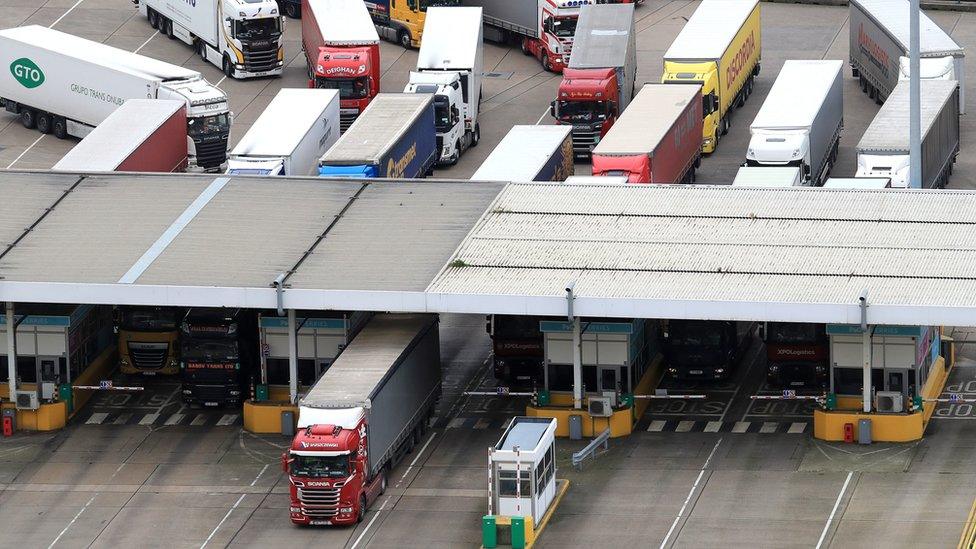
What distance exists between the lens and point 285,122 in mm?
111250

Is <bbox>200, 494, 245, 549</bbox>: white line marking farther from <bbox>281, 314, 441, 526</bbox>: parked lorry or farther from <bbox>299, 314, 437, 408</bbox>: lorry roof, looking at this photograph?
<bbox>299, 314, 437, 408</bbox>: lorry roof

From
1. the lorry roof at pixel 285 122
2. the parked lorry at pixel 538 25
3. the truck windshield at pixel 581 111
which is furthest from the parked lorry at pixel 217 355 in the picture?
the parked lorry at pixel 538 25

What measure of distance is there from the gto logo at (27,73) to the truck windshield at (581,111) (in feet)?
90.8

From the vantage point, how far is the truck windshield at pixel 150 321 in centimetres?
9100

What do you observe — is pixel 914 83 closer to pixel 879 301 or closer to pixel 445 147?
pixel 879 301

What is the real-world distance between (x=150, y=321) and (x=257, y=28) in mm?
42921

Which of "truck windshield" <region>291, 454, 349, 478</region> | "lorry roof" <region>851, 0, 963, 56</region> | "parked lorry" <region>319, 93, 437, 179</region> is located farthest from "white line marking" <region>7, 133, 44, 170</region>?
"truck windshield" <region>291, 454, 349, 478</region>

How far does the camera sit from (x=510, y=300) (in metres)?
82.4

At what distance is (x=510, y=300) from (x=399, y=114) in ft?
102

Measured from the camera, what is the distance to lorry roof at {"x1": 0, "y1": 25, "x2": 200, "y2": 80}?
120625 millimetres

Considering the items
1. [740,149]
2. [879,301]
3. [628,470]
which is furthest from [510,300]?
[740,149]

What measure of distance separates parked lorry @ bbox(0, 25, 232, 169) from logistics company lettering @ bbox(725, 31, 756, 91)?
83.2 ft

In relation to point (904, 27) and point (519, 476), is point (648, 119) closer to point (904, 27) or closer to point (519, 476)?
point (904, 27)

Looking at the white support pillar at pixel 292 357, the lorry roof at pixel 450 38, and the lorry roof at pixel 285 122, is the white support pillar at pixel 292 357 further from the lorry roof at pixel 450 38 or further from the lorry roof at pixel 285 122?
the lorry roof at pixel 450 38
